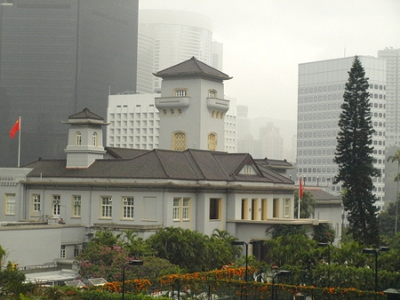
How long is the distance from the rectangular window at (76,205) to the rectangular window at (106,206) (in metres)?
1.47

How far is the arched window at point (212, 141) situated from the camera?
2103 inches

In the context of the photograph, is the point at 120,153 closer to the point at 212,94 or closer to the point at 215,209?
the point at 215,209

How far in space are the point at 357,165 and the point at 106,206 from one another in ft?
51.8

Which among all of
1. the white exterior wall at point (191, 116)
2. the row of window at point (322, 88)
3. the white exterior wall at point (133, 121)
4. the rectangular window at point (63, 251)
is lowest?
the rectangular window at point (63, 251)

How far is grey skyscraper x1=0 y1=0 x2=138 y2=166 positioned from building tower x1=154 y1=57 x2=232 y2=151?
77422 millimetres

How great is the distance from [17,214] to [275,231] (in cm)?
1447

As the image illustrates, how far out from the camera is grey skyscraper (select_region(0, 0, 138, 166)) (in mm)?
126750

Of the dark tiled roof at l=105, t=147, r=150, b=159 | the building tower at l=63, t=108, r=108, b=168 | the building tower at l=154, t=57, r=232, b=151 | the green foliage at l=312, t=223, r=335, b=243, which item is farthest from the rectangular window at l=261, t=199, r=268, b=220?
the building tower at l=63, t=108, r=108, b=168

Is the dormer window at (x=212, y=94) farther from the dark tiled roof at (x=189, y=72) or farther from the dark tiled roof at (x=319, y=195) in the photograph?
the dark tiled roof at (x=319, y=195)

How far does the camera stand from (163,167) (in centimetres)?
4181

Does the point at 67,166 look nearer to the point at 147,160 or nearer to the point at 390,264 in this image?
the point at 147,160

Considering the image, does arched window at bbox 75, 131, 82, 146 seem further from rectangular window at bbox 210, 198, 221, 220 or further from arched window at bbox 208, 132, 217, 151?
arched window at bbox 208, 132, 217, 151

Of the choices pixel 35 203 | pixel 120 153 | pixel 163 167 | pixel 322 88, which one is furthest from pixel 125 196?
pixel 322 88

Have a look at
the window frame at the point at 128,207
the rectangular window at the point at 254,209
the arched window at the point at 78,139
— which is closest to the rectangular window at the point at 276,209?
the rectangular window at the point at 254,209
